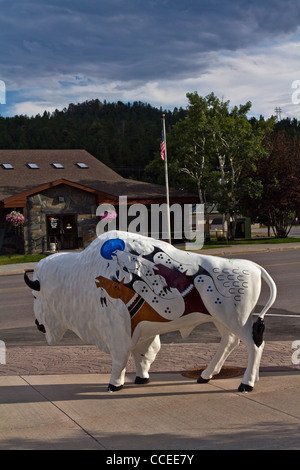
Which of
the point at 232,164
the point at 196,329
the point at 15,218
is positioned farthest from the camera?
the point at 232,164

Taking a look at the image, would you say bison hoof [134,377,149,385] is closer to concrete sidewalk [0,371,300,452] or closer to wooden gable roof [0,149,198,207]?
concrete sidewalk [0,371,300,452]

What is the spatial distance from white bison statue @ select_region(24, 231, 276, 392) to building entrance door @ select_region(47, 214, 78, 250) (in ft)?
77.9

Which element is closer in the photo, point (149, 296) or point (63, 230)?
point (149, 296)

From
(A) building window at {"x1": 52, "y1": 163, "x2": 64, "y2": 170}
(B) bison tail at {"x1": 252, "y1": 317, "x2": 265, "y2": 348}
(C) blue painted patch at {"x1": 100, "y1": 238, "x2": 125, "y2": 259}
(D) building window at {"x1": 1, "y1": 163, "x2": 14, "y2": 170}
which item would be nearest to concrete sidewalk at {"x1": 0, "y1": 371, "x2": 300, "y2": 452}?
(B) bison tail at {"x1": 252, "y1": 317, "x2": 265, "y2": 348}

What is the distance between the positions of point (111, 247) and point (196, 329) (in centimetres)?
478

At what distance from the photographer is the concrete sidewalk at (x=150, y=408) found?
5.20m

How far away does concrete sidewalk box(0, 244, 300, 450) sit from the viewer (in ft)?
17.1

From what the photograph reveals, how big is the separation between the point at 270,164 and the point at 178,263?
29.8 m

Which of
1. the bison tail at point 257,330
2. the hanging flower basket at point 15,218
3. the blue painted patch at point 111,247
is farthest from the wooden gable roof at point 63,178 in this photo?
the bison tail at point 257,330

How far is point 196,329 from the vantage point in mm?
11031

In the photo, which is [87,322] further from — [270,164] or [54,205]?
[270,164]

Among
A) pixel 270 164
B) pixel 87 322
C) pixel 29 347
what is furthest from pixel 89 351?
pixel 270 164

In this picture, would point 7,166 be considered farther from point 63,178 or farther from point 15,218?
point 15,218

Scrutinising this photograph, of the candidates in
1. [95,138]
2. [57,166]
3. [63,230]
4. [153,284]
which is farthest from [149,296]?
[95,138]
